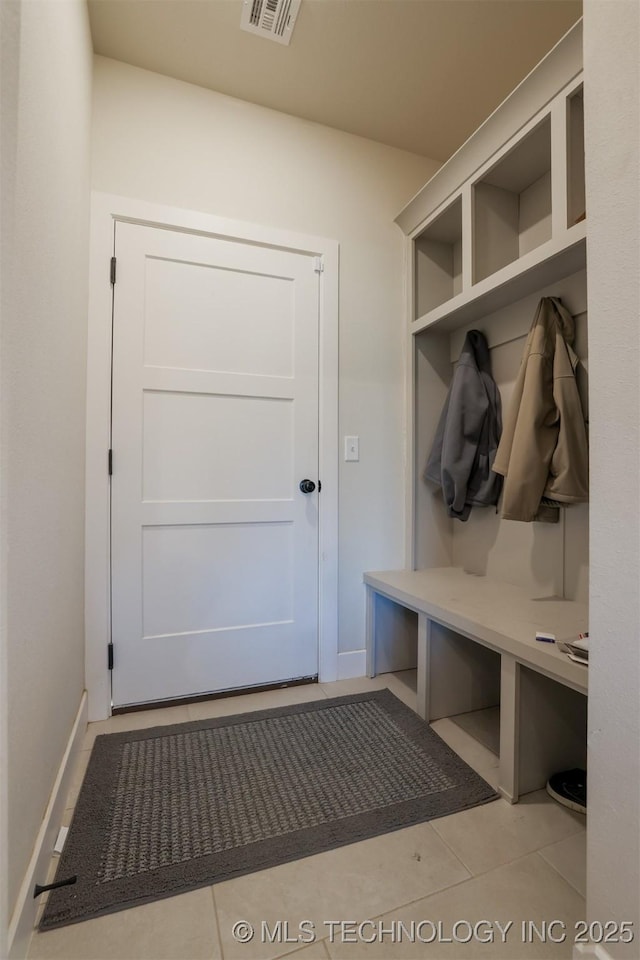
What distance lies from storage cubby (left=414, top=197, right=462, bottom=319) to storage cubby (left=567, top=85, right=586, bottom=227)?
73cm

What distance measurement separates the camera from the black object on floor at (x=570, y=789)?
122 cm

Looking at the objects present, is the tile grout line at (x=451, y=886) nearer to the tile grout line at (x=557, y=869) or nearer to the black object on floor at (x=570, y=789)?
the tile grout line at (x=557, y=869)

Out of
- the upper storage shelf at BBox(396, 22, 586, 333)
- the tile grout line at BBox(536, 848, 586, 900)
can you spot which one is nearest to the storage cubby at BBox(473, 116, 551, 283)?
the upper storage shelf at BBox(396, 22, 586, 333)

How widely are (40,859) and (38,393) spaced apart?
107 cm

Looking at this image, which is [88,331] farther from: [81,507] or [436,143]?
[436,143]

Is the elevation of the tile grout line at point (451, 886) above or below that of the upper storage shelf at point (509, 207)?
below

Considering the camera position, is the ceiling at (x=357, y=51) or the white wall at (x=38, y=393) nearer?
the white wall at (x=38, y=393)

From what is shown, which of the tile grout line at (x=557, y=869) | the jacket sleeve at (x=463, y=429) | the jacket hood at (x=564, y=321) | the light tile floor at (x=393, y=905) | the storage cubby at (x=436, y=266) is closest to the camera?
the light tile floor at (x=393, y=905)

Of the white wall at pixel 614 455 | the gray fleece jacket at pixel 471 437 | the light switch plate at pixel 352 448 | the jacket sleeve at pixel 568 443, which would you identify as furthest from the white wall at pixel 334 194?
the white wall at pixel 614 455

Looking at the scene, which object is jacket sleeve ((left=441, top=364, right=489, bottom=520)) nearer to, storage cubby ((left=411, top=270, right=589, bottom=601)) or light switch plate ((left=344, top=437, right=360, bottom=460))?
storage cubby ((left=411, top=270, right=589, bottom=601))

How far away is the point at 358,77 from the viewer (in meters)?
1.80

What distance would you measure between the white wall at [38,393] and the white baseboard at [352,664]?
1135 millimetres

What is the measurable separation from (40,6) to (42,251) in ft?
1.75

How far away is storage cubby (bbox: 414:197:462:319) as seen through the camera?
85.7 inches
